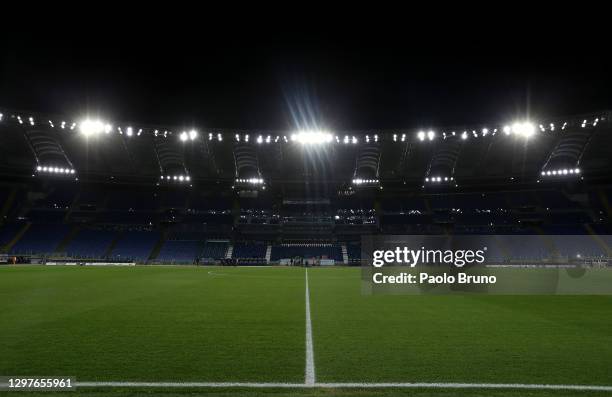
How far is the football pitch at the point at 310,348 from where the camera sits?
507 cm

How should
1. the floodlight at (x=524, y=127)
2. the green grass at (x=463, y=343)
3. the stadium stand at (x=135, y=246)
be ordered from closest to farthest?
the green grass at (x=463, y=343) → the floodlight at (x=524, y=127) → the stadium stand at (x=135, y=246)

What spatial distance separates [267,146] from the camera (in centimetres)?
5803

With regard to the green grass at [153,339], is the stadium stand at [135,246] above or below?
above

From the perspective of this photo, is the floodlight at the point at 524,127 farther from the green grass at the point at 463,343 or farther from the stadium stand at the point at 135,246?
the stadium stand at the point at 135,246

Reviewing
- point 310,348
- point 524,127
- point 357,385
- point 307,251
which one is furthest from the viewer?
point 307,251

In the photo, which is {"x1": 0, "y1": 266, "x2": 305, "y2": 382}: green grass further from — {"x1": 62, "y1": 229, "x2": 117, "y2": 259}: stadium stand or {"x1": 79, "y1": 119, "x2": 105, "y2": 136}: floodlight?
{"x1": 62, "y1": 229, "x2": 117, "y2": 259}: stadium stand

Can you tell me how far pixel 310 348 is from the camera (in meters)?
7.02

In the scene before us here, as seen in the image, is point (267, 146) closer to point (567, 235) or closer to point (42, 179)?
point (42, 179)

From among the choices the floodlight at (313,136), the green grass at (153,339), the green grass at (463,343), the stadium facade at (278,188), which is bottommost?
the green grass at (153,339)

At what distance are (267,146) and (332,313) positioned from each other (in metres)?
48.3

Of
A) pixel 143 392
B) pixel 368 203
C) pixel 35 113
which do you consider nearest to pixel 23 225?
pixel 35 113

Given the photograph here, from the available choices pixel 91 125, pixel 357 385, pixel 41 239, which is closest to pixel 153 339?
pixel 357 385

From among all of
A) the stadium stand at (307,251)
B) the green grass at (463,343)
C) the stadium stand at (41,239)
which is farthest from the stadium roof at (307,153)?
the green grass at (463,343)

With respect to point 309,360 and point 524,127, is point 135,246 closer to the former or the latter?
point 524,127
